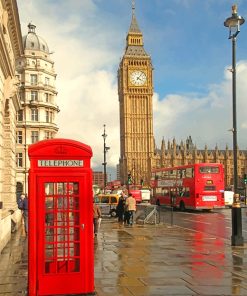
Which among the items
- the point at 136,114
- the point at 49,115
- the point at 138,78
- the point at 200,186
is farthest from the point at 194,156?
the point at 200,186

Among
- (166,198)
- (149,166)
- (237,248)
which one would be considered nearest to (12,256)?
(237,248)

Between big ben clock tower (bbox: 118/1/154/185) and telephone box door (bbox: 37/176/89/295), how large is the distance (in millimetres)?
130819

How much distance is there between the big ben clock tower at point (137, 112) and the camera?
139 meters

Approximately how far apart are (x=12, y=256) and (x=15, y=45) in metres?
9.06

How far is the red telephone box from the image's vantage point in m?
7.27

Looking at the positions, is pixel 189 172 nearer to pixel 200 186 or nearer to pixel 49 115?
pixel 200 186

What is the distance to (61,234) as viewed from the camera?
7.37m

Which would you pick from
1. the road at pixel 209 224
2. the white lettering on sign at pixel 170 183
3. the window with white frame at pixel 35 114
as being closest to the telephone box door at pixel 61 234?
the road at pixel 209 224

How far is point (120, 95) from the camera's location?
144 meters

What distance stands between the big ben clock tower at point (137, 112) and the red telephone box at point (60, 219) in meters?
131

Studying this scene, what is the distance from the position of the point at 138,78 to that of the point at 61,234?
5315 inches

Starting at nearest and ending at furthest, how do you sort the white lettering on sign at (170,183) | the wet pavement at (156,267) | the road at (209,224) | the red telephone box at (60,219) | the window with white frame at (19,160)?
the red telephone box at (60,219), the wet pavement at (156,267), the road at (209,224), the white lettering on sign at (170,183), the window with white frame at (19,160)

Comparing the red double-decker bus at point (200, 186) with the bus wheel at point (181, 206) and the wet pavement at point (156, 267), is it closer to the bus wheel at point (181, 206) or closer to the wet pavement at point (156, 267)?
the bus wheel at point (181, 206)

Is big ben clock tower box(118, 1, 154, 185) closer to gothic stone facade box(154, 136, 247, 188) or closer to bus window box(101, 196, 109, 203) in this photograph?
gothic stone facade box(154, 136, 247, 188)
